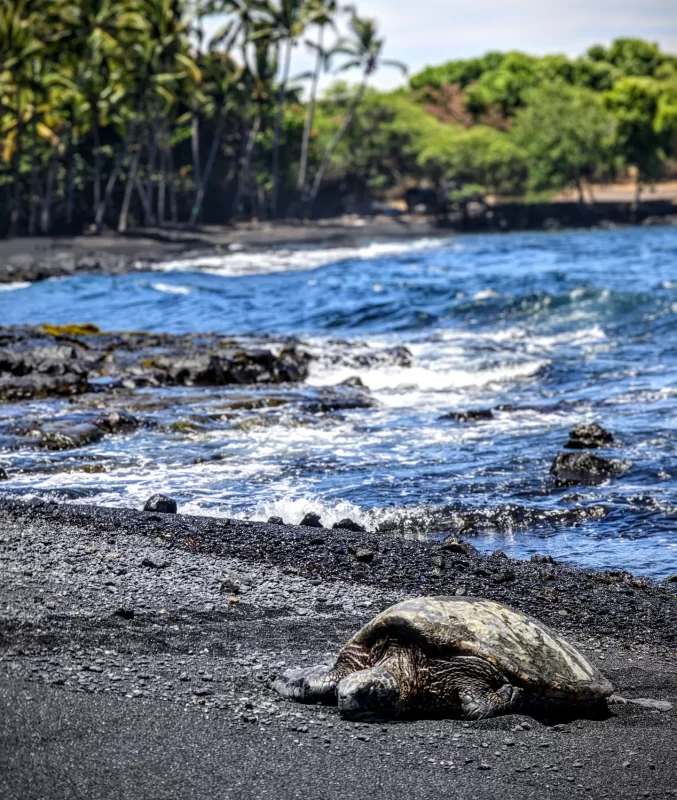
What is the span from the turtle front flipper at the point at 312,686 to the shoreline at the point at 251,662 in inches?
2.7

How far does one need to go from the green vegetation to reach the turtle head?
50184 millimetres

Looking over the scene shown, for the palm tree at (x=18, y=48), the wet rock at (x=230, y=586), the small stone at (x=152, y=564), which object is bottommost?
the wet rock at (x=230, y=586)

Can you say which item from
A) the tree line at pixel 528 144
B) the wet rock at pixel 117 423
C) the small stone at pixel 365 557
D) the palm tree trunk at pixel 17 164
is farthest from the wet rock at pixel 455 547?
the tree line at pixel 528 144

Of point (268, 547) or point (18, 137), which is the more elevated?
point (18, 137)

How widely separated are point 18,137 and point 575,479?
49.7 metres

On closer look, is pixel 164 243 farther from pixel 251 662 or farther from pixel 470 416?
pixel 251 662

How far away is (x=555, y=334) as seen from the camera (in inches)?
1061

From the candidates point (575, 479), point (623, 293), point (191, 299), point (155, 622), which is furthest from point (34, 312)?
point (155, 622)

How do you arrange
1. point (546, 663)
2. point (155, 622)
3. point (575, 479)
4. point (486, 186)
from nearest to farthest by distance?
point (546, 663) < point (155, 622) < point (575, 479) < point (486, 186)

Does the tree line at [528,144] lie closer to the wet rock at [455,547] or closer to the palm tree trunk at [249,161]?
the palm tree trunk at [249,161]

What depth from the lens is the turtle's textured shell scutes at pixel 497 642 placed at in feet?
18.8

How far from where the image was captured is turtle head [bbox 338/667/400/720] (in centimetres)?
563

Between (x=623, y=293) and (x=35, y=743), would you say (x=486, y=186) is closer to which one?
(x=623, y=293)

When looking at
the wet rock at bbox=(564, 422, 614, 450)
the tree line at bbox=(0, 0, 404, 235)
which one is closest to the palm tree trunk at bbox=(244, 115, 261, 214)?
the tree line at bbox=(0, 0, 404, 235)
